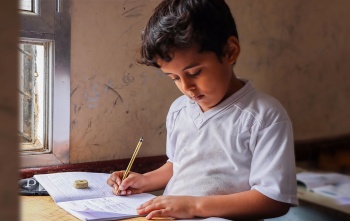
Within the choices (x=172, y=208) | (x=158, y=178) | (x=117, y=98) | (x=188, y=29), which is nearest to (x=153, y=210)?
(x=172, y=208)

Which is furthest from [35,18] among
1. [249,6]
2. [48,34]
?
[249,6]

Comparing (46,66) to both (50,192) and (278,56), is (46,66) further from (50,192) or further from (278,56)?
(278,56)

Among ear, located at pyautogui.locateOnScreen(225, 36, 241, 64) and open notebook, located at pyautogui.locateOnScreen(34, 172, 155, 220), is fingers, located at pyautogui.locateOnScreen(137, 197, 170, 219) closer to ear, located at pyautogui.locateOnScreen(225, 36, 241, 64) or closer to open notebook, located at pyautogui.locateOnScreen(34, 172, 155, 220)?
→ open notebook, located at pyautogui.locateOnScreen(34, 172, 155, 220)

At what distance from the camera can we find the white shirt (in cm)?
88

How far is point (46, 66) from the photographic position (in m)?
1.28

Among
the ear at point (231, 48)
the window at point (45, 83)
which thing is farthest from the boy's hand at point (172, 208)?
the window at point (45, 83)

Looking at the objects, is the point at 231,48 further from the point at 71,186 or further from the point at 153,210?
the point at 71,186

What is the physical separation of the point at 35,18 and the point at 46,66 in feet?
0.46

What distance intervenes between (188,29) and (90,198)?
17.1 inches

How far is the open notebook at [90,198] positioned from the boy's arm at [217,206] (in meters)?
0.06

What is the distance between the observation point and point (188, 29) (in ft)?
3.01

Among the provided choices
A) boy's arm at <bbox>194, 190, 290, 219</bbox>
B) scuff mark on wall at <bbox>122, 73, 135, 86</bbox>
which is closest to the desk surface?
boy's arm at <bbox>194, 190, 290, 219</bbox>

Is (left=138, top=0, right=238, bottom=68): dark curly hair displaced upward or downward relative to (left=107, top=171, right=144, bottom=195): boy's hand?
upward

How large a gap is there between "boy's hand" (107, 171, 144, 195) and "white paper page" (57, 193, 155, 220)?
0.07 ft
